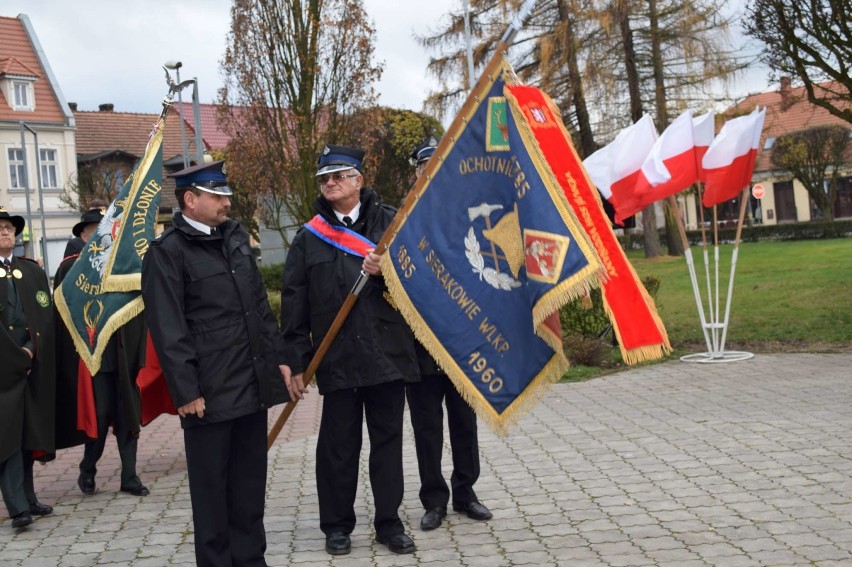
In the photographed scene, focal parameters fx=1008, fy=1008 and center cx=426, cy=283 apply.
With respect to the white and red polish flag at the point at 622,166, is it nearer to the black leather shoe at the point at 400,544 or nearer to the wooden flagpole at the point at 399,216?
the wooden flagpole at the point at 399,216

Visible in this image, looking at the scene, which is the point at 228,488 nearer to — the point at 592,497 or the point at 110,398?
the point at 592,497

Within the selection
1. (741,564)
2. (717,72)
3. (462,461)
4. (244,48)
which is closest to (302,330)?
(462,461)

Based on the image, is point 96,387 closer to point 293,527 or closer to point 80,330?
point 80,330

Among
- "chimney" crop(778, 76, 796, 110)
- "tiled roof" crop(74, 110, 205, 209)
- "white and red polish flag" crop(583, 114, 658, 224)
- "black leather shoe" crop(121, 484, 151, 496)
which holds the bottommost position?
"black leather shoe" crop(121, 484, 151, 496)

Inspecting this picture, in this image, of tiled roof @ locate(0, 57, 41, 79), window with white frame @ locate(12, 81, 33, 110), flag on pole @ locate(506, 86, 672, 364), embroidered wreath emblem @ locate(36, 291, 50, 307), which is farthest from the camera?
window with white frame @ locate(12, 81, 33, 110)

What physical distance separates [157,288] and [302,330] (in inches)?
42.5

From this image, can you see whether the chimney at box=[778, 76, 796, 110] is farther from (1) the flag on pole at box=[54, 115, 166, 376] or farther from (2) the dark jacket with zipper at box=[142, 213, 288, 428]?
(2) the dark jacket with zipper at box=[142, 213, 288, 428]

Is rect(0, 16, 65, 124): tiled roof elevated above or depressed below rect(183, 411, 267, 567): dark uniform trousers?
above

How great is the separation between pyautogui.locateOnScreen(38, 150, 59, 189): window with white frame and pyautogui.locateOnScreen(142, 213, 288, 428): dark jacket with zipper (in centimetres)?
4467

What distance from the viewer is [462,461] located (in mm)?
6211

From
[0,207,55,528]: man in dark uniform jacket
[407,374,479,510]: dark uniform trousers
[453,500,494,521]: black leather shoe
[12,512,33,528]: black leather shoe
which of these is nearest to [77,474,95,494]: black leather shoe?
[0,207,55,528]: man in dark uniform jacket

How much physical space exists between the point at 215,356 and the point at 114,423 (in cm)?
300

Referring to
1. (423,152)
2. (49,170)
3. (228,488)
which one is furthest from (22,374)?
(49,170)

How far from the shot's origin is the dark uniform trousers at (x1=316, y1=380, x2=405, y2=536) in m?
5.66
